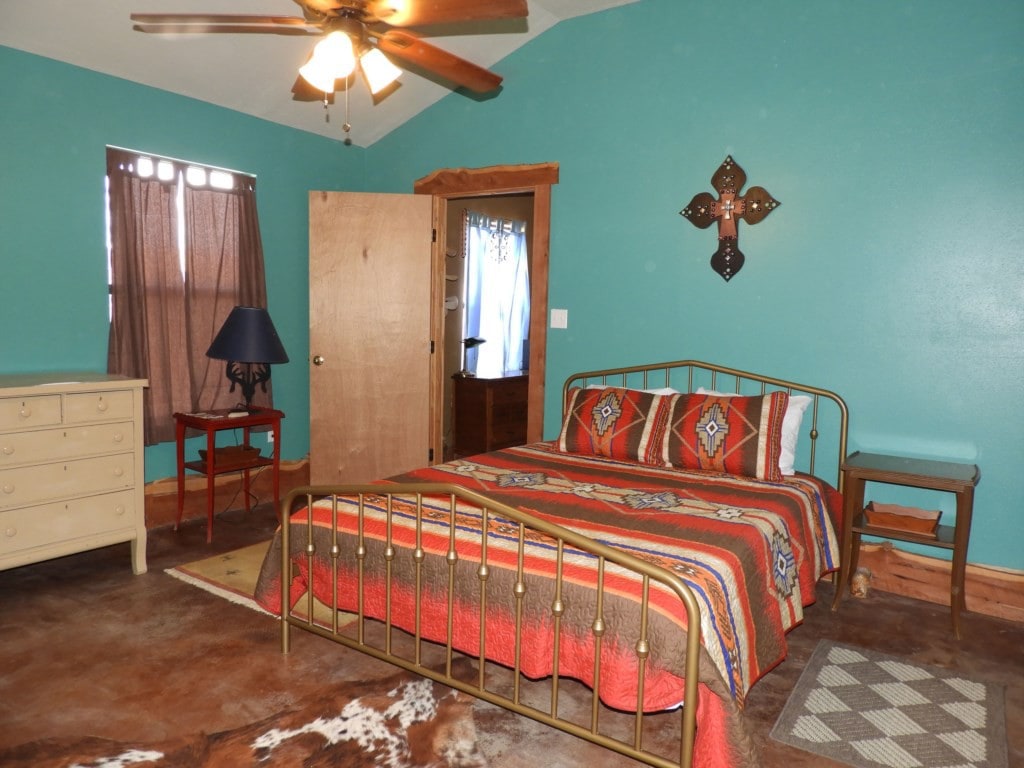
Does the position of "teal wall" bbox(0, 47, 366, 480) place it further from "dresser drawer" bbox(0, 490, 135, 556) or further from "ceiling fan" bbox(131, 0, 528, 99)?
"ceiling fan" bbox(131, 0, 528, 99)

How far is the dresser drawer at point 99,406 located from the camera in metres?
3.07

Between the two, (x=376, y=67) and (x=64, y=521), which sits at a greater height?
(x=376, y=67)

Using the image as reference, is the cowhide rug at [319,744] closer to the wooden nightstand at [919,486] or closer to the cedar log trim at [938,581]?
the wooden nightstand at [919,486]

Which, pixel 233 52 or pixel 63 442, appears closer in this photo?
pixel 63 442

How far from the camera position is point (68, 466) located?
10.1 ft

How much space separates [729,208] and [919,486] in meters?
1.56

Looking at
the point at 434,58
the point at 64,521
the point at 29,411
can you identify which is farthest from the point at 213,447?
the point at 434,58

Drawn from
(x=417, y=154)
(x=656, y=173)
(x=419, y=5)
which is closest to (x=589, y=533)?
(x=419, y=5)

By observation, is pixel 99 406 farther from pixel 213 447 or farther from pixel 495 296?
pixel 495 296

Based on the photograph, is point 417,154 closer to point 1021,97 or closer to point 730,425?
point 730,425

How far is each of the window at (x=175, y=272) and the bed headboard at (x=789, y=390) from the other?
209 centimetres

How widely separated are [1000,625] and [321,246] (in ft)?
13.0

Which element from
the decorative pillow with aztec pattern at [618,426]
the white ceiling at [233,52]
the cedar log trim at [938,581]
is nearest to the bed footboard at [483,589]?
the decorative pillow with aztec pattern at [618,426]

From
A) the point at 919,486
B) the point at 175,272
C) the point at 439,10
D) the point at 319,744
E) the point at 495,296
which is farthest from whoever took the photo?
the point at 495,296
